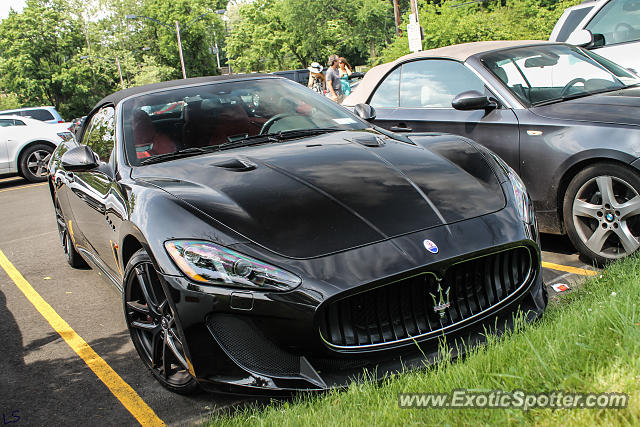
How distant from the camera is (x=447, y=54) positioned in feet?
19.3

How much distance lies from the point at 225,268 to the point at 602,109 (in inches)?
123

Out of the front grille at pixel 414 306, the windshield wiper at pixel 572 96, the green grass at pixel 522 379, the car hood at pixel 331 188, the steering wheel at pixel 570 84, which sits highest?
the steering wheel at pixel 570 84

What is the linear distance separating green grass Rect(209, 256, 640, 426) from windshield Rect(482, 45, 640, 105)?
8.62 feet

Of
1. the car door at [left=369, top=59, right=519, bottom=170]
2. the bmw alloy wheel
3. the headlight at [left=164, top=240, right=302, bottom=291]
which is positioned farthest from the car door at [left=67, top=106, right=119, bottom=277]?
the bmw alloy wheel

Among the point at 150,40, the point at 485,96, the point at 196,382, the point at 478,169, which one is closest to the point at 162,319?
the point at 196,382

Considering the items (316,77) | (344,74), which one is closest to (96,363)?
(316,77)

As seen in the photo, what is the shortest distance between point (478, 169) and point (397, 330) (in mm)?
1207

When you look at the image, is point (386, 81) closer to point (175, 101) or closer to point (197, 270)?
point (175, 101)

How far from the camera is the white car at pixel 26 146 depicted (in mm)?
13914

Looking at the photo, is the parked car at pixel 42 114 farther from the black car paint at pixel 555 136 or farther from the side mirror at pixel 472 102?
the black car paint at pixel 555 136

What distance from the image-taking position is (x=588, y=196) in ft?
14.6

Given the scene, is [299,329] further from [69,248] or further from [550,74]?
[69,248]

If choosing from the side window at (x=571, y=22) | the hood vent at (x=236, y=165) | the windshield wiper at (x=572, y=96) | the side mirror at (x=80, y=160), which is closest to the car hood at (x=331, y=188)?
the hood vent at (x=236, y=165)

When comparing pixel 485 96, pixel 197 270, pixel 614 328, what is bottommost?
pixel 614 328
